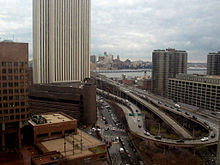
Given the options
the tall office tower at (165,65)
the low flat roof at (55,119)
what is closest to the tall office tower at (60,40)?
the tall office tower at (165,65)

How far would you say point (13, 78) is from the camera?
2802 centimetres

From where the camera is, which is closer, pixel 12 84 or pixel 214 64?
pixel 12 84

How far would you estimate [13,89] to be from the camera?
28.0 meters

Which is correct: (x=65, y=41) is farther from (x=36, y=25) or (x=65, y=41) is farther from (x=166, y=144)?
(x=166, y=144)

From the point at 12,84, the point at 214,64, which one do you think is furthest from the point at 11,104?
the point at 214,64

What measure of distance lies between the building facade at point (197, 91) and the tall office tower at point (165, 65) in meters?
16.1

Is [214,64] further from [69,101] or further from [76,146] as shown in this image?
[76,146]

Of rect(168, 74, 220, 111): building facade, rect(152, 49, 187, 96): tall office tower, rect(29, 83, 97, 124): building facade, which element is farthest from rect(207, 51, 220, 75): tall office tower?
rect(29, 83, 97, 124): building facade

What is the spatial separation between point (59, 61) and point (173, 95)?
1280 inches

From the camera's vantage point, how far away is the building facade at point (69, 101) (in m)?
45.4

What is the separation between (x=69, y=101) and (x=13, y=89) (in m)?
19.5

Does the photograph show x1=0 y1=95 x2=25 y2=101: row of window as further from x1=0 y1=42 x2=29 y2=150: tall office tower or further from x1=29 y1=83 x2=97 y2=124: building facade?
x1=29 y1=83 x2=97 y2=124: building facade

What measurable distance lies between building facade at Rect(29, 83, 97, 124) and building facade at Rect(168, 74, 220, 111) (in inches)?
1039

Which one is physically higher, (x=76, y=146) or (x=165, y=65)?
(x=165, y=65)
